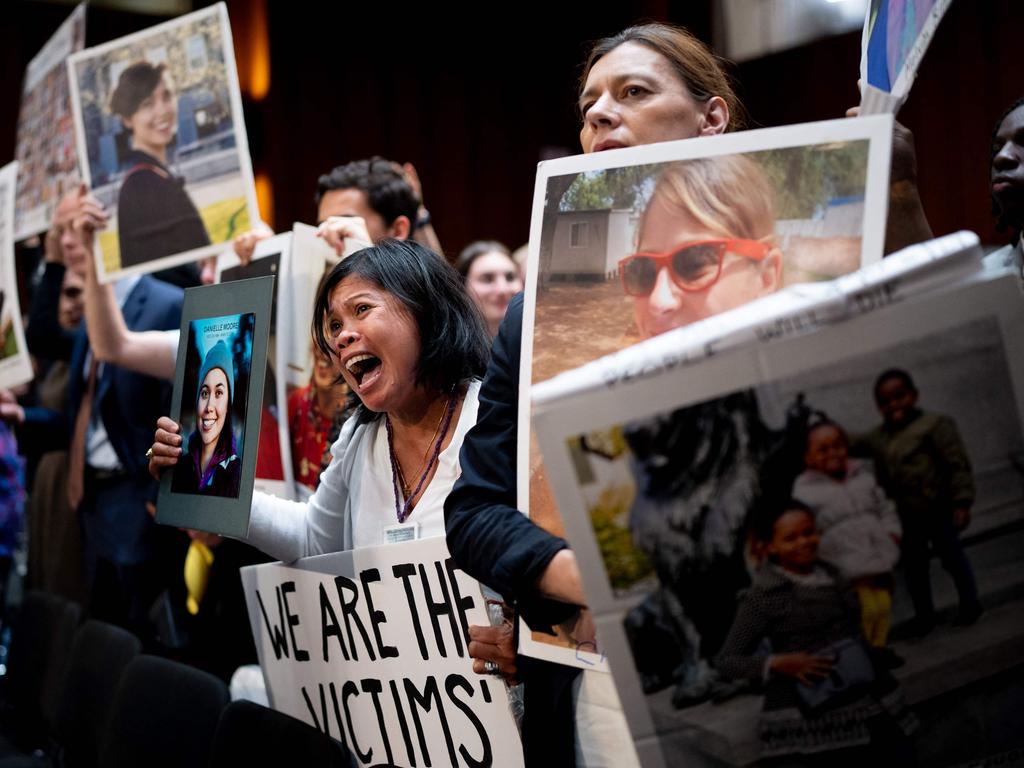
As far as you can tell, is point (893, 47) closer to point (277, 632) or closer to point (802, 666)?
point (802, 666)

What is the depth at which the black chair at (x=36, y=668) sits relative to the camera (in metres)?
2.66

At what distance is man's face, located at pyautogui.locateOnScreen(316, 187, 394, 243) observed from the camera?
2381 millimetres

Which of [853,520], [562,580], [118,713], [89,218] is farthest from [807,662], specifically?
[89,218]

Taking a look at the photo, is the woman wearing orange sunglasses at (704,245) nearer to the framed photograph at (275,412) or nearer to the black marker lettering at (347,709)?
the black marker lettering at (347,709)

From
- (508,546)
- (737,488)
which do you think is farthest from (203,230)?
(737,488)

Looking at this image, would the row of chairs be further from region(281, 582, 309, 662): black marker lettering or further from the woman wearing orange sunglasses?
the woman wearing orange sunglasses

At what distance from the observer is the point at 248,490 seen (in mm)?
1542

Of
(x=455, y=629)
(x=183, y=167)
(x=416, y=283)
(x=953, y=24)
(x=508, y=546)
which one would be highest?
(x=953, y=24)

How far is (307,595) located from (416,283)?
505mm

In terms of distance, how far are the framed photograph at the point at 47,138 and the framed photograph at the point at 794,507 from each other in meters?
2.54

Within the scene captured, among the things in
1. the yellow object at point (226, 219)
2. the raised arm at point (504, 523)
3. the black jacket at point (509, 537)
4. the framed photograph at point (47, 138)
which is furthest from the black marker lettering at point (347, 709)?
the framed photograph at point (47, 138)

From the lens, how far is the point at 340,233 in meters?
2.11

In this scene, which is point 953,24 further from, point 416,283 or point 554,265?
point 554,265

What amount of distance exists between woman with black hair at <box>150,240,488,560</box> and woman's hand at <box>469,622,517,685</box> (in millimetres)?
181
